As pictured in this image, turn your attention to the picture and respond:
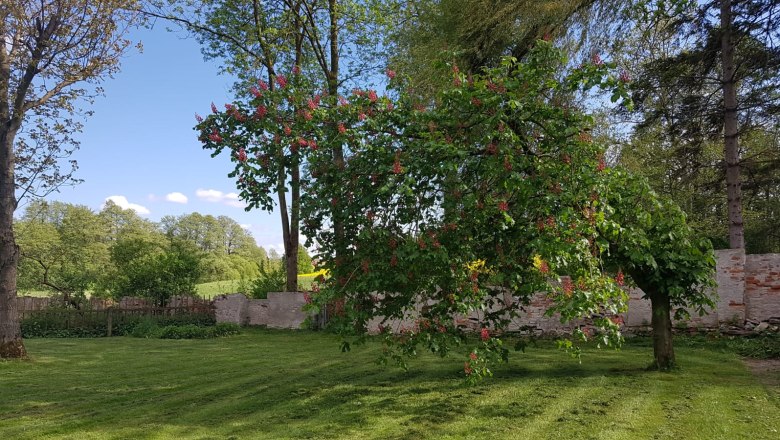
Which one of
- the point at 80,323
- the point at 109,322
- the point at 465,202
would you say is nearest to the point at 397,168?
the point at 465,202

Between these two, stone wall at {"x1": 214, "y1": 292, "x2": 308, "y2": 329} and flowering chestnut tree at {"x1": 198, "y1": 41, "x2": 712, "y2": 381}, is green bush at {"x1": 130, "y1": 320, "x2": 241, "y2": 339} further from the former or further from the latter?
flowering chestnut tree at {"x1": 198, "y1": 41, "x2": 712, "y2": 381}

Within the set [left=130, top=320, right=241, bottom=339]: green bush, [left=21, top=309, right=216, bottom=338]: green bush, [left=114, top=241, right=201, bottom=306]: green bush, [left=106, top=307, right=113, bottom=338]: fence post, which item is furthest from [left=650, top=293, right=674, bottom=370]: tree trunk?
[left=114, top=241, right=201, bottom=306]: green bush

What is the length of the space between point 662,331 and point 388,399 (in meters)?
4.51

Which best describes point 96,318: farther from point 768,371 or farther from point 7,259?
point 768,371

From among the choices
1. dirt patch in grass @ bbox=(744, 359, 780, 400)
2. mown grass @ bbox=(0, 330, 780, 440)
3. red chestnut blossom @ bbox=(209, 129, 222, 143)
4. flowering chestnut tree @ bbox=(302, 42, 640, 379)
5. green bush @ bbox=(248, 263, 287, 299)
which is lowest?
mown grass @ bbox=(0, 330, 780, 440)

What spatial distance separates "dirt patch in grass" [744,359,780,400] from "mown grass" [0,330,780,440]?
0.61 ft

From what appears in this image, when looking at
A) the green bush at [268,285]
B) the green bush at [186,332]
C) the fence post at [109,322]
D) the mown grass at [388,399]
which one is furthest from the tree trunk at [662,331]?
the fence post at [109,322]

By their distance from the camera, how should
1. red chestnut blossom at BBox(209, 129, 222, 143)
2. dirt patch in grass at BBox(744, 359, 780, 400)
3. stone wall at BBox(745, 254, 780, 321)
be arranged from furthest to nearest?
stone wall at BBox(745, 254, 780, 321)
dirt patch in grass at BBox(744, 359, 780, 400)
red chestnut blossom at BBox(209, 129, 222, 143)

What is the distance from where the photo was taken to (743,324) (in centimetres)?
1206

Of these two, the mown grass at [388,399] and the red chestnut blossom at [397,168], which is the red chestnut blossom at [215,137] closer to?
the red chestnut blossom at [397,168]

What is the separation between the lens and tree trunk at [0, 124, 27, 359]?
484 inches

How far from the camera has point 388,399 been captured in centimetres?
744

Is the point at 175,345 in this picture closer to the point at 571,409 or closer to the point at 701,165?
the point at 571,409

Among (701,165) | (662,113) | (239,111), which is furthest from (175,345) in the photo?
(701,165)
